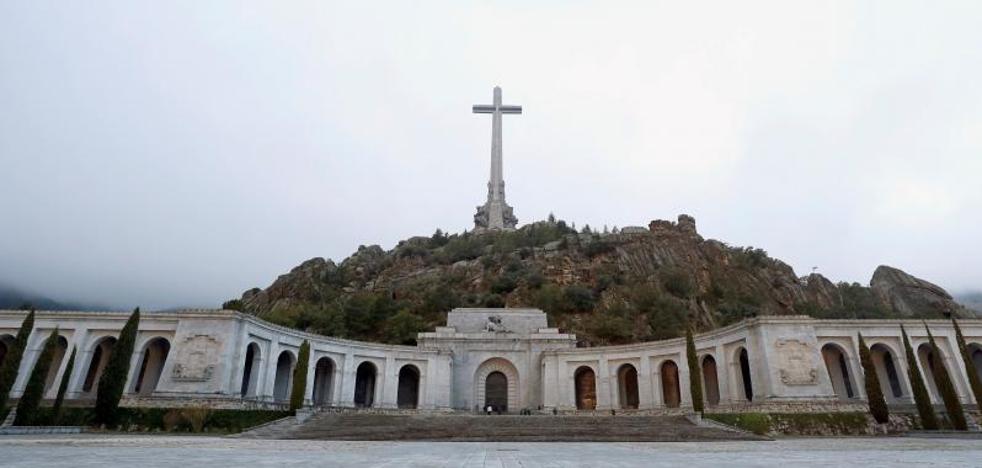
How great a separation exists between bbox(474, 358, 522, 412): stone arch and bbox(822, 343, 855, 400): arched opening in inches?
808

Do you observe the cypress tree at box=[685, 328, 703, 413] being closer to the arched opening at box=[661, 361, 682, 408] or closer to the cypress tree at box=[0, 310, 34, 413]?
the arched opening at box=[661, 361, 682, 408]

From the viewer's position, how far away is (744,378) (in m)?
33.7

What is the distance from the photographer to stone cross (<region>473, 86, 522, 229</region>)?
78.2 meters

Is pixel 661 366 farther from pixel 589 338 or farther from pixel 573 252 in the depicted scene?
pixel 573 252

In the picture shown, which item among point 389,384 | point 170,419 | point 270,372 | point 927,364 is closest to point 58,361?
point 270,372

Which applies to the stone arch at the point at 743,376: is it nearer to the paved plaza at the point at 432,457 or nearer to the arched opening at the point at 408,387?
the paved plaza at the point at 432,457

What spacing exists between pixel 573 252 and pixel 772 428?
164 ft

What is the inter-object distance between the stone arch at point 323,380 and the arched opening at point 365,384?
2226 mm

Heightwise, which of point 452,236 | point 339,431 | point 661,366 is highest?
point 452,236

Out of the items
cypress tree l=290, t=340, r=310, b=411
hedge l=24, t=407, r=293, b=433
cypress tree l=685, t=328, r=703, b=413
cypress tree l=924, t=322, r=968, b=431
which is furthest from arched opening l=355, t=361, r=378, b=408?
cypress tree l=924, t=322, r=968, b=431

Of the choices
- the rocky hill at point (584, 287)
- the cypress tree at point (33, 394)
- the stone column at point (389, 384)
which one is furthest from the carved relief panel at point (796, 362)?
the cypress tree at point (33, 394)

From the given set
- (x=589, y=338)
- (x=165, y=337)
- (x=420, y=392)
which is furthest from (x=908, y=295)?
(x=165, y=337)

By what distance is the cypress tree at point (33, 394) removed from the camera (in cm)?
2302

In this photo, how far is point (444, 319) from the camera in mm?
55344
